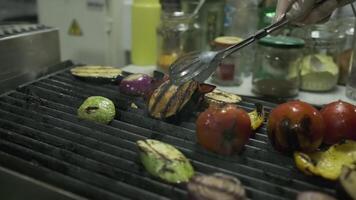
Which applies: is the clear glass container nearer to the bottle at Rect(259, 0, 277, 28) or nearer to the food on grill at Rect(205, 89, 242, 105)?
the bottle at Rect(259, 0, 277, 28)

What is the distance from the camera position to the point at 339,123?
67cm

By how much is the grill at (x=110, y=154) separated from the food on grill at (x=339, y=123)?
101 millimetres

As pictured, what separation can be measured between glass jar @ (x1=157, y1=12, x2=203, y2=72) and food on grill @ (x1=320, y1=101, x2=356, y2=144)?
53cm

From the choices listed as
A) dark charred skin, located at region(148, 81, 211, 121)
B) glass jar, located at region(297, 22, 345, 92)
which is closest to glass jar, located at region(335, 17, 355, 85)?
glass jar, located at region(297, 22, 345, 92)

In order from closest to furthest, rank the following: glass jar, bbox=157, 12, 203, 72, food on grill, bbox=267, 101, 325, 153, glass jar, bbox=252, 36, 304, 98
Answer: food on grill, bbox=267, 101, 325, 153
glass jar, bbox=252, 36, 304, 98
glass jar, bbox=157, 12, 203, 72

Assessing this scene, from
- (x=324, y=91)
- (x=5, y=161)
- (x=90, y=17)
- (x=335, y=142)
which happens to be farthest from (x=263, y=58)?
(x=5, y=161)

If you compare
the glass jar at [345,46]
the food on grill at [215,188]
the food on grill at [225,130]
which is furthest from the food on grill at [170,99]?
the glass jar at [345,46]

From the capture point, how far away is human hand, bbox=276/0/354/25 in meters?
0.71

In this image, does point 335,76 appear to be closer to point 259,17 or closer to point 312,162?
point 259,17

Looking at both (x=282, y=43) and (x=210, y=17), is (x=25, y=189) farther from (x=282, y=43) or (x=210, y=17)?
(x=210, y=17)

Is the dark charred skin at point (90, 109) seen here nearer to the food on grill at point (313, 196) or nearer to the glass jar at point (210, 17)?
the food on grill at point (313, 196)

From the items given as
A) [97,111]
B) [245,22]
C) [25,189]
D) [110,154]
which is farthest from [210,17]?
[25,189]

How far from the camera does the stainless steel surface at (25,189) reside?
0.53 m

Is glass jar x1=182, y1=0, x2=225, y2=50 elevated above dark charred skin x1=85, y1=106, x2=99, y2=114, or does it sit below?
above
